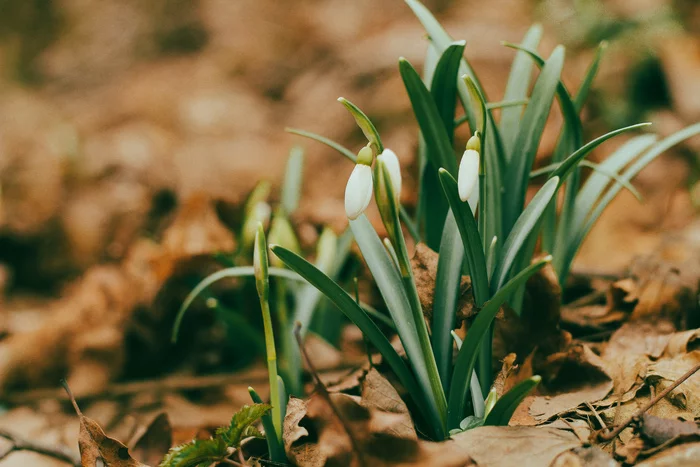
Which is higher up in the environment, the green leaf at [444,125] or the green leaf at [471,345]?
the green leaf at [444,125]

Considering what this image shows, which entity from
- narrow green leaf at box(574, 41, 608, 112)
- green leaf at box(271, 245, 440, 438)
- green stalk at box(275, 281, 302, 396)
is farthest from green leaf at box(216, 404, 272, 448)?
narrow green leaf at box(574, 41, 608, 112)

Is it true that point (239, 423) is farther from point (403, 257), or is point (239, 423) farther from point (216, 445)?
point (403, 257)

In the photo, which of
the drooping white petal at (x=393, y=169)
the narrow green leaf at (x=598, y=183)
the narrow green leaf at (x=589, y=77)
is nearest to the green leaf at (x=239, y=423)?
the drooping white petal at (x=393, y=169)

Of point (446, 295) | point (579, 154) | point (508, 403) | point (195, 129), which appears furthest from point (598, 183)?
point (195, 129)

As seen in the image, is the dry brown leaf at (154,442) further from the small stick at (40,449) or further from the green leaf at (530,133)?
the green leaf at (530,133)

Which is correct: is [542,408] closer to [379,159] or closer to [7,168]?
[379,159]

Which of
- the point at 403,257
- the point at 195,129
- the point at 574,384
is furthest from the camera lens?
the point at 195,129
